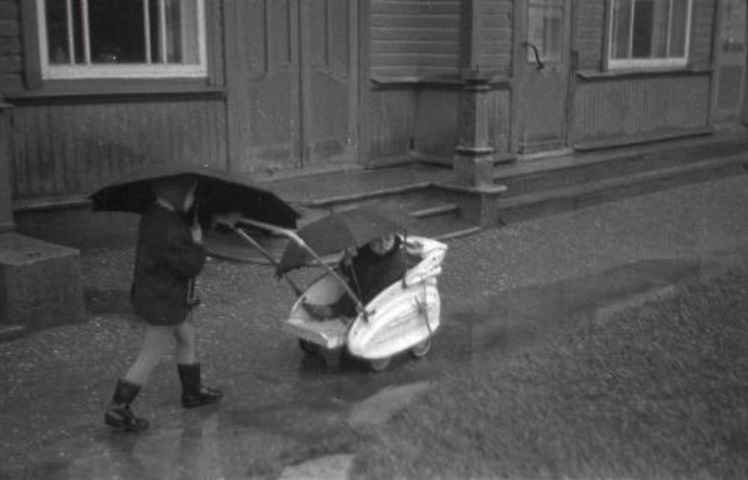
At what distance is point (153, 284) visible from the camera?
17.2ft

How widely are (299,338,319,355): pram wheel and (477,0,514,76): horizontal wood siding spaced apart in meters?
6.39

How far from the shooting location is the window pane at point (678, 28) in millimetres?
15844

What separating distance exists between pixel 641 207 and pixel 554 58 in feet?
8.25

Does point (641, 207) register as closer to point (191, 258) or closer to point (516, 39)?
point (516, 39)

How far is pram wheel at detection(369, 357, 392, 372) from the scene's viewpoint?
6.29m

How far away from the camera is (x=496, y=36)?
12.3 metres

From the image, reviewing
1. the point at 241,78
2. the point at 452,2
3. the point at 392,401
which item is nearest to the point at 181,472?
the point at 392,401

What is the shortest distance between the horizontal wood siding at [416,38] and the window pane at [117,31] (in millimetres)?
3244

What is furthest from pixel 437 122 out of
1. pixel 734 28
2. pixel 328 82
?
pixel 734 28

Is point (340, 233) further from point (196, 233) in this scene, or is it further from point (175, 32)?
point (175, 32)

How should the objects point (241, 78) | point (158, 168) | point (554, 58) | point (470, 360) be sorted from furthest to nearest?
point (554, 58) < point (241, 78) < point (470, 360) < point (158, 168)

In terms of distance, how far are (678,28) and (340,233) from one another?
39.0 ft

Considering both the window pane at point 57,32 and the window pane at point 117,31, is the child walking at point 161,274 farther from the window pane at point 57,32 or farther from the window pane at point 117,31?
the window pane at point 117,31

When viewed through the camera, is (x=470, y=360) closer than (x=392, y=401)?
No
